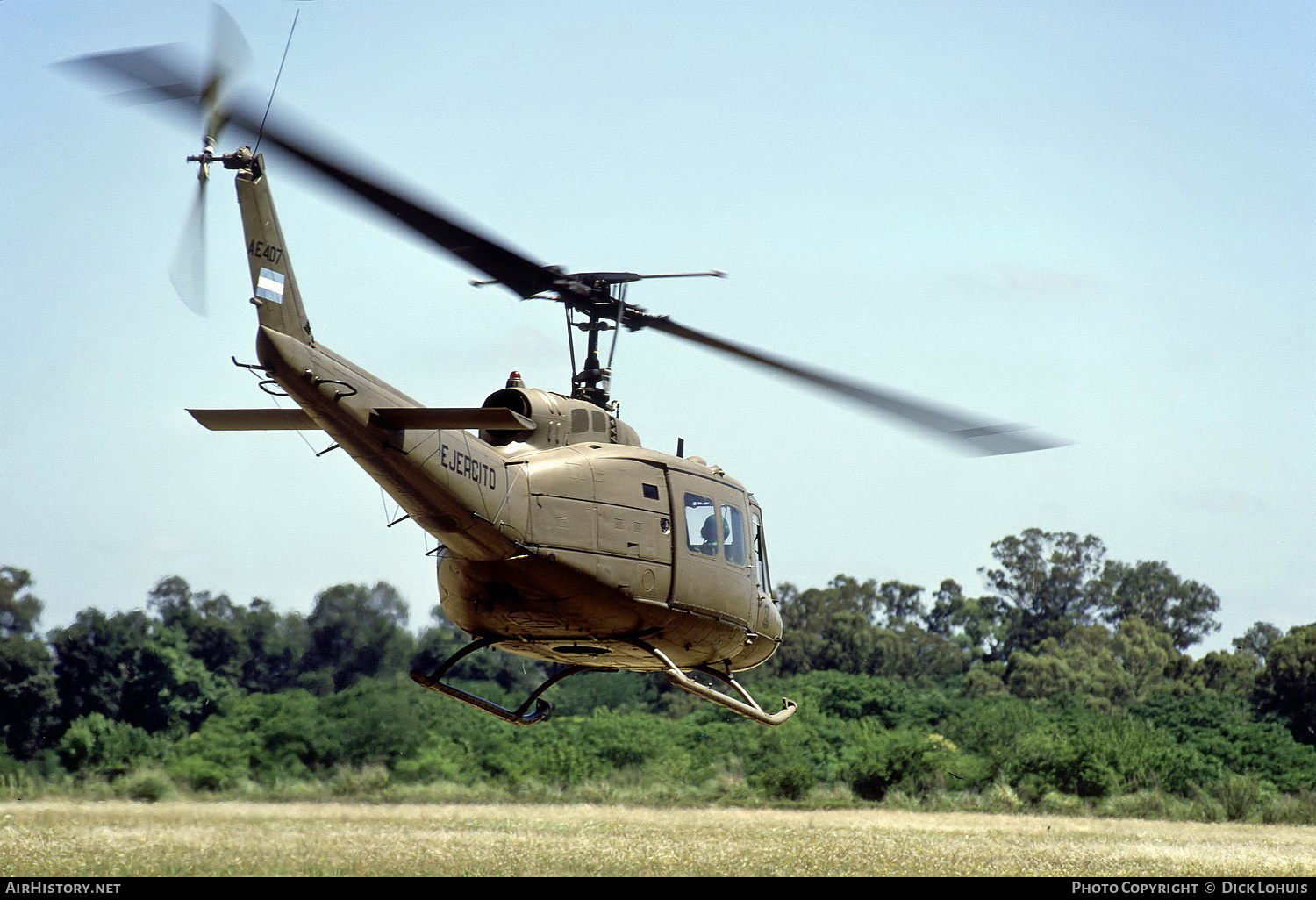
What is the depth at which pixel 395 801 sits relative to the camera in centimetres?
2973

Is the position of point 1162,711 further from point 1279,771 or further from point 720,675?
point 720,675

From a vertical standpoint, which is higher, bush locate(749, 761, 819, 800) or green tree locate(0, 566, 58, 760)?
green tree locate(0, 566, 58, 760)

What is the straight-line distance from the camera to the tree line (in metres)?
31.6

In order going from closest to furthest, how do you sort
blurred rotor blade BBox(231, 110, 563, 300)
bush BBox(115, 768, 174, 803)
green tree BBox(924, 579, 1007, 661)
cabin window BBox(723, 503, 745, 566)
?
1. blurred rotor blade BBox(231, 110, 563, 300)
2. cabin window BBox(723, 503, 745, 566)
3. bush BBox(115, 768, 174, 803)
4. green tree BBox(924, 579, 1007, 661)

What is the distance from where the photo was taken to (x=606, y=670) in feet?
40.8

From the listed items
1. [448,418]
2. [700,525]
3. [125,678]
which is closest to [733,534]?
[700,525]

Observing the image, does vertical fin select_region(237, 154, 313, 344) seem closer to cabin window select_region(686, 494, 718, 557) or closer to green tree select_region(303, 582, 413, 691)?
cabin window select_region(686, 494, 718, 557)

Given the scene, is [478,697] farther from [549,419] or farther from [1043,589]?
[1043,589]

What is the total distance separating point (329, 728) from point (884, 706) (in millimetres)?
16227

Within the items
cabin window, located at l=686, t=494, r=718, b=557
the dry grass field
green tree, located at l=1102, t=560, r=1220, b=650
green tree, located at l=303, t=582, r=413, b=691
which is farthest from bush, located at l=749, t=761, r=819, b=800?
green tree, located at l=1102, t=560, r=1220, b=650

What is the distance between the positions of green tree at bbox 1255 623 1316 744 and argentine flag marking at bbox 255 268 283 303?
3868 centimetres

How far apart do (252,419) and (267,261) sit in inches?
67.3
